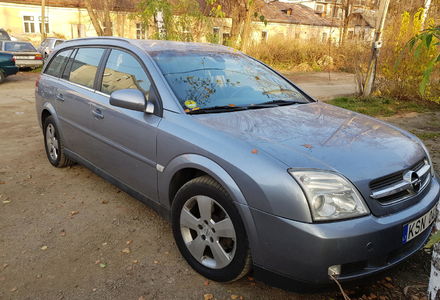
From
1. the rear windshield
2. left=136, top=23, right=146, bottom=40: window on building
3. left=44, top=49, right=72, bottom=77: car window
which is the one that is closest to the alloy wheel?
left=44, top=49, right=72, bottom=77: car window

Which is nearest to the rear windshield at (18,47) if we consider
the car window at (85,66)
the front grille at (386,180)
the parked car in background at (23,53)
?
the parked car in background at (23,53)

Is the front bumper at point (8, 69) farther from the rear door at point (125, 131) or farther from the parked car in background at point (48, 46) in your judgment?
the rear door at point (125, 131)

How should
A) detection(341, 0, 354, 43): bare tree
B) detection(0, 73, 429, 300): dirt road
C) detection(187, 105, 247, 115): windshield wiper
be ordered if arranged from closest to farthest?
detection(0, 73, 429, 300): dirt road
detection(187, 105, 247, 115): windshield wiper
detection(341, 0, 354, 43): bare tree

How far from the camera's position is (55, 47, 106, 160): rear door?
3.77 metres

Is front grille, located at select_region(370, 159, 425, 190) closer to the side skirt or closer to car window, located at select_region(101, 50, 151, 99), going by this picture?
the side skirt

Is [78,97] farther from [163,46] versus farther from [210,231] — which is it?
[210,231]

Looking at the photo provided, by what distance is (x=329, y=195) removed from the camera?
2053 millimetres

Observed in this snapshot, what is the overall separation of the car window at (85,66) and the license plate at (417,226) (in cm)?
311

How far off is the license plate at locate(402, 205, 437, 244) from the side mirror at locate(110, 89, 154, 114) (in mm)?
1973

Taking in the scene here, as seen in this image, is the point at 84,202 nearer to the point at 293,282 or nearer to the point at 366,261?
the point at 293,282

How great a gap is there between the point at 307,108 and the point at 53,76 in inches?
128

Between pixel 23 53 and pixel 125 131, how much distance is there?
54.1ft

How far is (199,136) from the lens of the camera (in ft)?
8.31

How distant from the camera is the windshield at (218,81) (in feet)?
9.87
